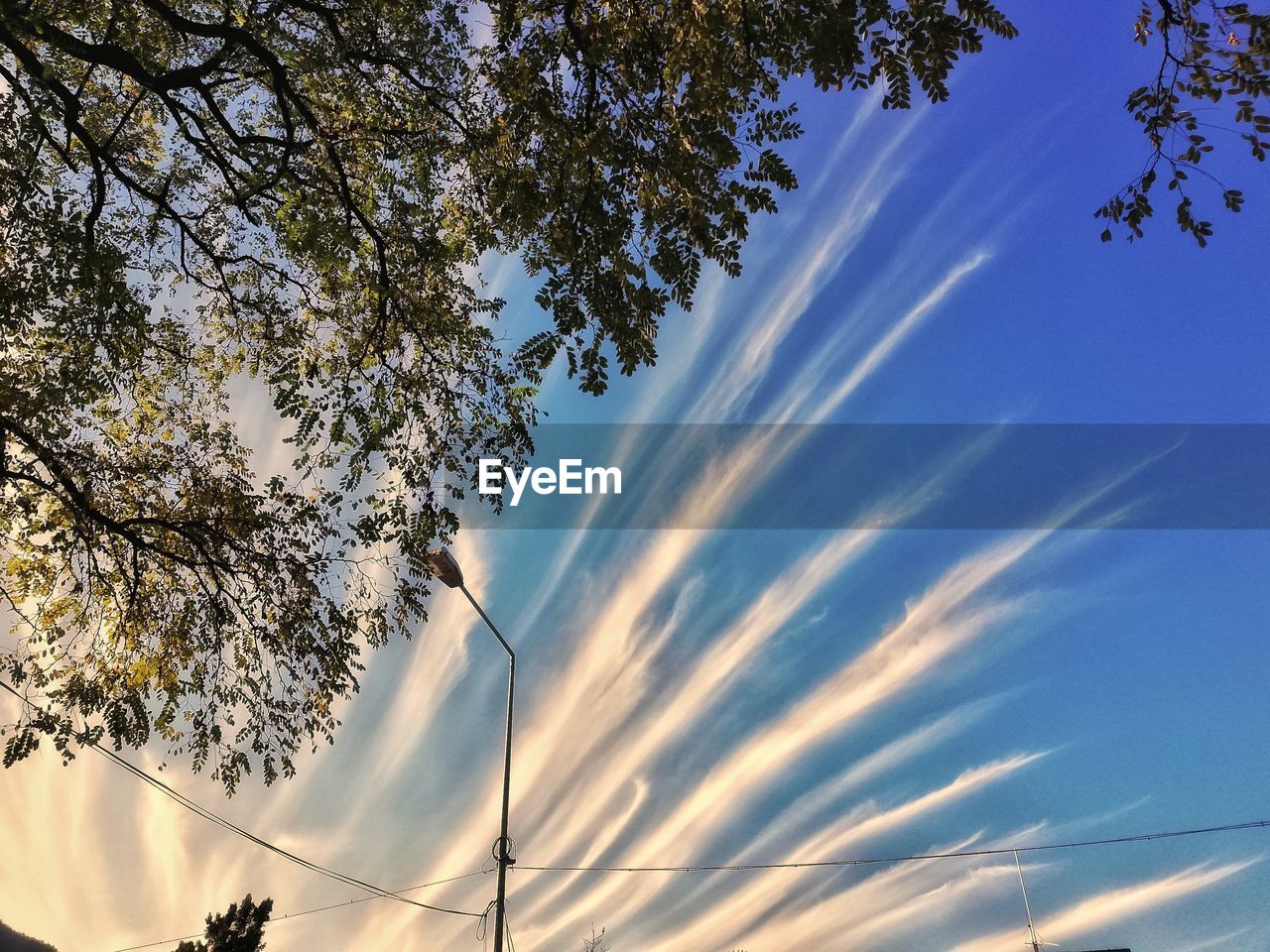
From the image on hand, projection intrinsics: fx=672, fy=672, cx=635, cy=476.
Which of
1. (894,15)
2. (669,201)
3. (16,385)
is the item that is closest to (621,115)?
(669,201)

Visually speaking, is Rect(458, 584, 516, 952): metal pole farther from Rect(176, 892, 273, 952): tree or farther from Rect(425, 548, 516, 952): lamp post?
Rect(176, 892, 273, 952): tree

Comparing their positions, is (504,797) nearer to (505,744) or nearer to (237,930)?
(505,744)

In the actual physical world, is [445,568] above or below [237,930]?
above

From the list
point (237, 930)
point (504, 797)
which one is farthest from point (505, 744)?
point (237, 930)

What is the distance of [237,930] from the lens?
72.5ft

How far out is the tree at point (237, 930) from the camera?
847 inches

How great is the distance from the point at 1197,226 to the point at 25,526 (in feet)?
44.7

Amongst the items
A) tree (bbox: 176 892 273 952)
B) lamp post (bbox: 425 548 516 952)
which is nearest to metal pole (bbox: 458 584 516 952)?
lamp post (bbox: 425 548 516 952)

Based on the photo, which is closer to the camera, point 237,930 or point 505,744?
point 505,744

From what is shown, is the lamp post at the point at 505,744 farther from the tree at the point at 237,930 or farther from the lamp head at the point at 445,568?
the tree at the point at 237,930

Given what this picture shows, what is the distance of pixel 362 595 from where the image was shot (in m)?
8.74

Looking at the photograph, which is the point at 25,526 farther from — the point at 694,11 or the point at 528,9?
the point at 694,11

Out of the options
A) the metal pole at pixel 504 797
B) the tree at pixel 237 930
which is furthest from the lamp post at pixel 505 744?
the tree at pixel 237 930

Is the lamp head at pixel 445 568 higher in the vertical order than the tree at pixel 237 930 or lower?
higher
